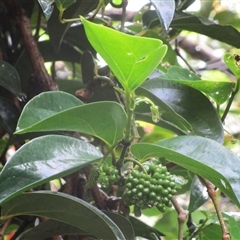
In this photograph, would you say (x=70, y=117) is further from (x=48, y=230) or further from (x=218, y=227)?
(x=218, y=227)

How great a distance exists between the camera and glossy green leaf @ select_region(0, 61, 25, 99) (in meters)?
0.53

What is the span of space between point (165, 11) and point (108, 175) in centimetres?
18

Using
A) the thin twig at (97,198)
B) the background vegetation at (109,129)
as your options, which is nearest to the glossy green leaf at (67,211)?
the background vegetation at (109,129)

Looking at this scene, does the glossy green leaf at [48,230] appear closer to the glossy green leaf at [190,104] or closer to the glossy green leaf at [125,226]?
the glossy green leaf at [125,226]

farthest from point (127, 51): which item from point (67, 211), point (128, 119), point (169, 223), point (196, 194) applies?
point (169, 223)

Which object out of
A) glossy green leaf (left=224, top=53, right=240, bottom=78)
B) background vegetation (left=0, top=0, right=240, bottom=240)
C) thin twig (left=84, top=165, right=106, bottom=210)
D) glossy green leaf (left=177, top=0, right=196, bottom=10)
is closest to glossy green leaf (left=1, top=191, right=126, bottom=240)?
background vegetation (left=0, top=0, right=240, bottom=240)

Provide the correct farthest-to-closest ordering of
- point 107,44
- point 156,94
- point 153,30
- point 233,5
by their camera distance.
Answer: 1. point 233,5
2. point 153,30
3. point 156,94
4. point 107,44

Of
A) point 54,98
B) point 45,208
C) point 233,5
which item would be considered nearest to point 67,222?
point 45,208

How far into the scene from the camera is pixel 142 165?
0.45 metres

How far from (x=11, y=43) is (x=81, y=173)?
0.24 metres

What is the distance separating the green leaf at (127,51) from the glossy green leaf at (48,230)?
0.18 metres

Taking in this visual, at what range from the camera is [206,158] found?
0.40 meters

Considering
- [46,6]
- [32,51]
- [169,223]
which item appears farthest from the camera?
[169,223]

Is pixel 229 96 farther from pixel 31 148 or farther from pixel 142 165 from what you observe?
pixel 31 148
